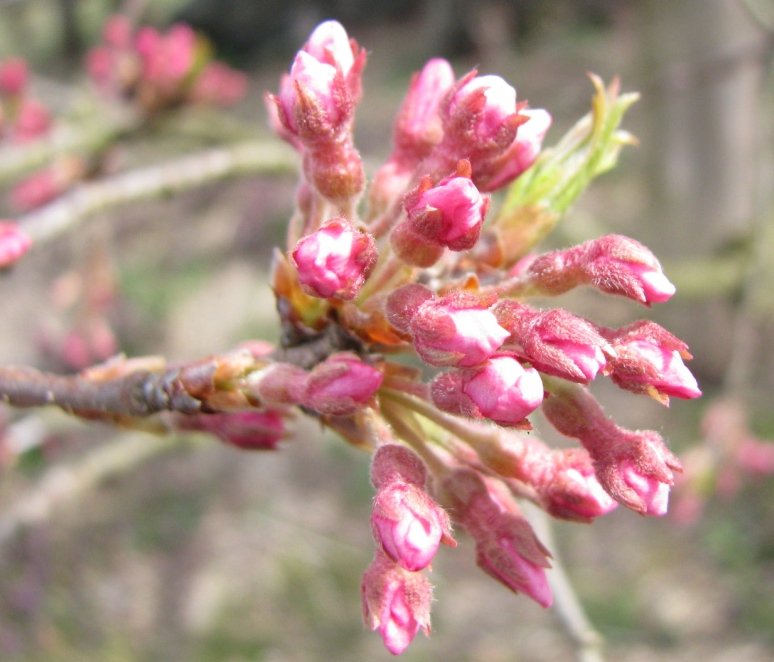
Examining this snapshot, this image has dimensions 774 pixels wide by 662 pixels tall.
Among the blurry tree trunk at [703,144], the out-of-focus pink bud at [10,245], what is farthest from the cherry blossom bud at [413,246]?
the blurry tree trunk at [703,144]

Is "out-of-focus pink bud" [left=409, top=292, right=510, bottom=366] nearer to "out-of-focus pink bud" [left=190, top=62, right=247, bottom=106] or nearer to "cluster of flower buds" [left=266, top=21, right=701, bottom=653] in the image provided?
"cluster of flower buds" [left=266, top=21, right=701, bottom=653]

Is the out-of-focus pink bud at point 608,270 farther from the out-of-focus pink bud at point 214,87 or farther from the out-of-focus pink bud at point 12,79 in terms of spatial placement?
the out-of-focus pink bud at point 12,79

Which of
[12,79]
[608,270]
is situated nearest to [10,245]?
[608,270]

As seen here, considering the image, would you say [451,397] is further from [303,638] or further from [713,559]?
[713,559]

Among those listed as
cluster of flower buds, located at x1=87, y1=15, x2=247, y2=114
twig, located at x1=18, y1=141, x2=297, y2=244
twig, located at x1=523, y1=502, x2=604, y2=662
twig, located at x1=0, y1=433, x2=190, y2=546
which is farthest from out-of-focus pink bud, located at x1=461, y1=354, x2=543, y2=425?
cluster of flower buds, located at x1=87, y1=15, x2=247, y2=114

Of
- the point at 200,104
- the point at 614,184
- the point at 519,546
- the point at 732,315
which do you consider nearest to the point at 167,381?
the point at 519,546
